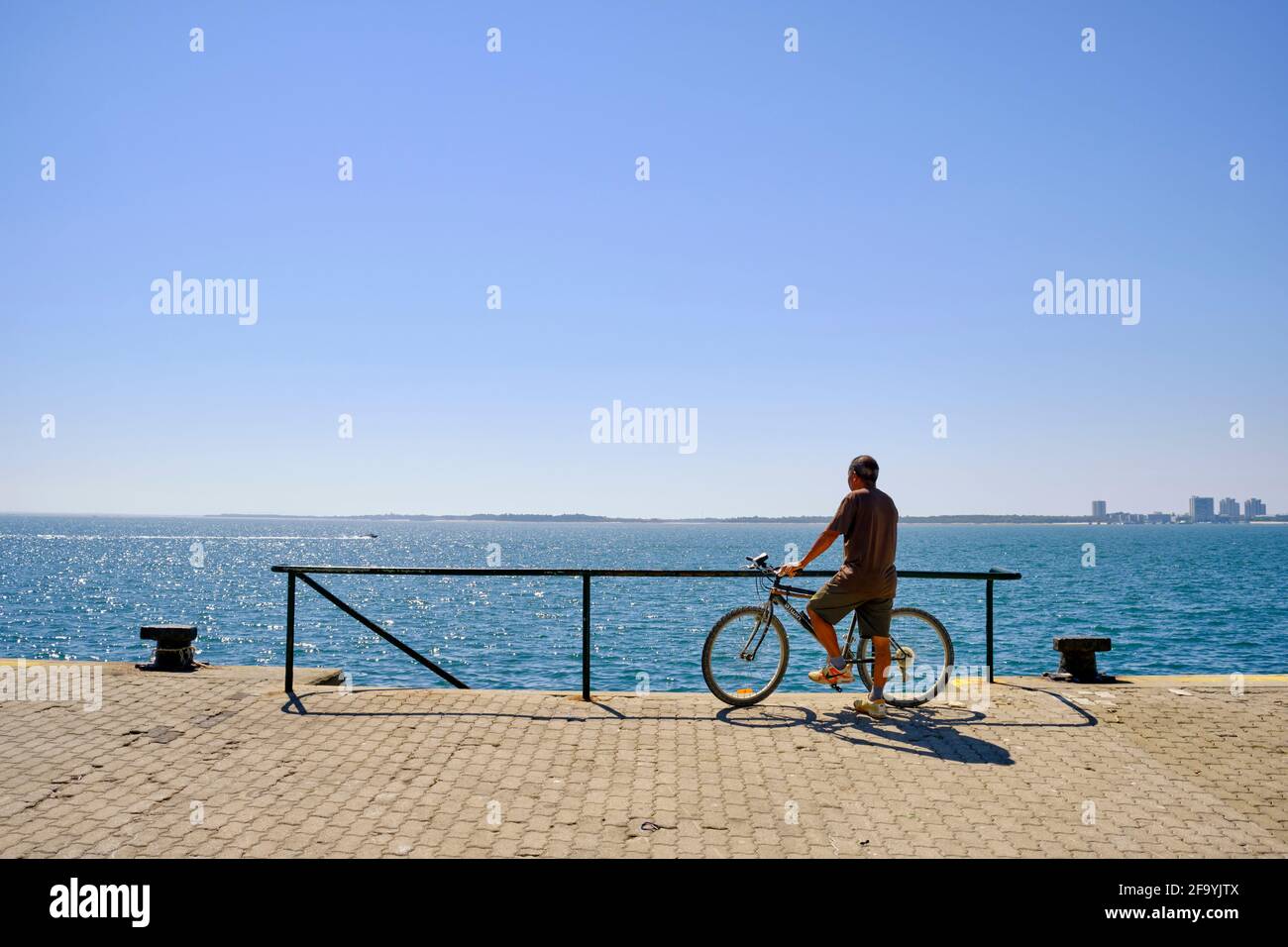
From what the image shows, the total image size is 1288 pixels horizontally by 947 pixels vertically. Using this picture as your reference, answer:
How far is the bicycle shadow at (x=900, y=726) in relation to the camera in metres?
6.29

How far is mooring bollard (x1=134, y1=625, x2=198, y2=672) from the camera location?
8836 mm

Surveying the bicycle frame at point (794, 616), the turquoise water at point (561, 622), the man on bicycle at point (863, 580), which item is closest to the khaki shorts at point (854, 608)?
the man on bicycle at point (863, 580)

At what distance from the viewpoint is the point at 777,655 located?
7.54 metres

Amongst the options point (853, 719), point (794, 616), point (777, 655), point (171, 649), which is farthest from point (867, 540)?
point (171, 649)

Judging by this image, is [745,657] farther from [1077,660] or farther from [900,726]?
[1077,660]

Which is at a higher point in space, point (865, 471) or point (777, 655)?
point (865, 471)

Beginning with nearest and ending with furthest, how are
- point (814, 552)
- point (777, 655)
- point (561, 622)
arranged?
point (777, 655), point (814, 552), point (561, 622)

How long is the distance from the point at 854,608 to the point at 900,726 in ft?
3.31

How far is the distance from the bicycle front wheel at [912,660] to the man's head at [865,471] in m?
1.19

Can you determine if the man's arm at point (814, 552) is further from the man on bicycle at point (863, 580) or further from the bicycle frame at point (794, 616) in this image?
the bicycle frame at point (794, 616)

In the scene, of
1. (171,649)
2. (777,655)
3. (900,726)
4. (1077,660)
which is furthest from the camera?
(171,649)
